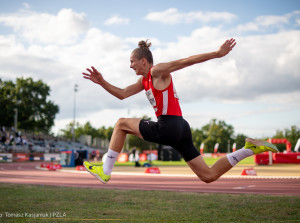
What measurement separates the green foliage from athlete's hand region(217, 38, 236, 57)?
199ft

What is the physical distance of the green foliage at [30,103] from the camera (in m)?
61.9

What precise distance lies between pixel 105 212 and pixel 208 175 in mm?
2471

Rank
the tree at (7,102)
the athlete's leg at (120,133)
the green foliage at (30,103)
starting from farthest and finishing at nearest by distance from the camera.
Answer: the green foliage at (30,103)
the tree at (7,102)
the athlete's leg at (120,133)

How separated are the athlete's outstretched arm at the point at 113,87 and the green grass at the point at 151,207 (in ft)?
6.87

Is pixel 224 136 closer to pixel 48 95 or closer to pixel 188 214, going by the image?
pixel 48 95

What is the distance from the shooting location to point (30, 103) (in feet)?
207

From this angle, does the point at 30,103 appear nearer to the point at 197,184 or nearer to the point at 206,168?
the point at 197,184

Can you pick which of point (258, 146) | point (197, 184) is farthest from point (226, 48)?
point (197, 184)

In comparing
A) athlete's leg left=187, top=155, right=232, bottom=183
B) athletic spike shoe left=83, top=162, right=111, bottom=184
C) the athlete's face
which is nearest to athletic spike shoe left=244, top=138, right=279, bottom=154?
athlete's leg left=187, top=155, right=232, bottom=183

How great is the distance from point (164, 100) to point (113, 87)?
Answer: 113 cm

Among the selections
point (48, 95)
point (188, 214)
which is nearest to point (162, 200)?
point (188, 214)

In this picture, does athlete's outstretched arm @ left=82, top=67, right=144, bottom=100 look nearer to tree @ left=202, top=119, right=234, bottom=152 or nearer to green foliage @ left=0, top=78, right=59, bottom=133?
green foliage @ left=0, top=78, right=59, bottom=133

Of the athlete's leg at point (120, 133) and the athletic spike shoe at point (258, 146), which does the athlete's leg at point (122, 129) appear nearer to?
the athlete's leg at point (120, 133)

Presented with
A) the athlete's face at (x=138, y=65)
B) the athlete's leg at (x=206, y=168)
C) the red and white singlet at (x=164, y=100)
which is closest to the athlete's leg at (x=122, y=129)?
the red and white singlet at (x=164, y=100)
